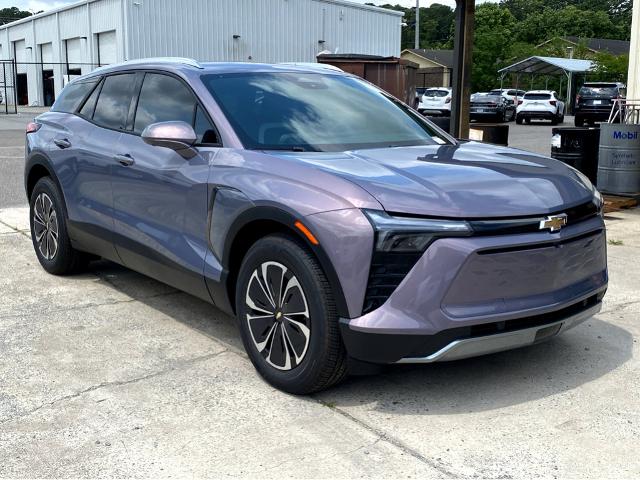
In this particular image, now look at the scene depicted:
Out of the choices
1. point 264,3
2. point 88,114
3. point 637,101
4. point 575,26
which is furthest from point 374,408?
point 575,26

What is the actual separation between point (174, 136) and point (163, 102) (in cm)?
74

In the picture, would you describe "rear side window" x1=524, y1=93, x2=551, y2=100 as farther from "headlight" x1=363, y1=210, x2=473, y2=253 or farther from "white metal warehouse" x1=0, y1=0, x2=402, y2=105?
"headlight" x1=363, y1=210, x2=473, y2=253

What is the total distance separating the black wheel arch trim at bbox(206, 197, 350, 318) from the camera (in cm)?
339

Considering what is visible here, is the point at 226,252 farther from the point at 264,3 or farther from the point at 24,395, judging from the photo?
the point at 264,3

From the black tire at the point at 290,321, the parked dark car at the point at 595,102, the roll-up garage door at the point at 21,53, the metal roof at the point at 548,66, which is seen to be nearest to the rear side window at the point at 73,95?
the black tire at the point at 290,321

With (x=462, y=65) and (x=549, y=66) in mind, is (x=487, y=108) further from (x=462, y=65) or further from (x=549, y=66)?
(x=462, y=65)

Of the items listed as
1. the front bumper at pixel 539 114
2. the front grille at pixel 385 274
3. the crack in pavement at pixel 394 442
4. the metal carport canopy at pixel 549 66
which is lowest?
the front bumper at pixel 539 114

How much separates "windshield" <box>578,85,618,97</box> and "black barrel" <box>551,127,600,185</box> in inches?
861

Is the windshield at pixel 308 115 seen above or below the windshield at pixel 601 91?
above

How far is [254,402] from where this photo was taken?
3.70 meters

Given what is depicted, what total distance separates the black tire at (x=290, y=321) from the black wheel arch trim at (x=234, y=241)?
54mm

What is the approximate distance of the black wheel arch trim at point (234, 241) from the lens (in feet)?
11.1

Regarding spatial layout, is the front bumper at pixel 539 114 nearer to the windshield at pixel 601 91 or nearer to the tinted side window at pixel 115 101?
the windshield at pixel 601 91

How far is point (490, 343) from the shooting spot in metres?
3.43
